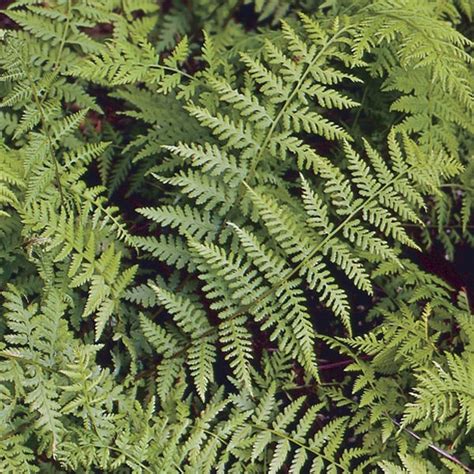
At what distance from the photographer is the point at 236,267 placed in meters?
3.01

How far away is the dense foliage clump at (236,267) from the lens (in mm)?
2906

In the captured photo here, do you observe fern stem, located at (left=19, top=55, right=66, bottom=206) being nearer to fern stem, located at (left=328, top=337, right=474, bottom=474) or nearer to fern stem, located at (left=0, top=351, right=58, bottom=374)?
fern stem, located at (left=0, top=351, right=58, bottom=374)

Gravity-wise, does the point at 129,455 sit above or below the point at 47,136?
below

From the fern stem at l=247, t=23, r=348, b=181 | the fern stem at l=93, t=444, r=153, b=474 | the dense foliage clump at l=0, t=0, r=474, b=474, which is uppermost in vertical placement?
the fern stem at l=247, t=23, r=348, b=181

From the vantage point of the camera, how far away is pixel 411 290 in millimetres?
3533

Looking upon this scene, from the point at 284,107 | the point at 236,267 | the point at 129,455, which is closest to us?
the point at 129,455

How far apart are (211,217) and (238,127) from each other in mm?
495

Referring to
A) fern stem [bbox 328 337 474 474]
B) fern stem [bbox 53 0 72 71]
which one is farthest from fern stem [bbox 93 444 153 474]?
fern stem [bbox 53 0 72 71]

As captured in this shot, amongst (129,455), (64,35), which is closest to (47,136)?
(64,35)

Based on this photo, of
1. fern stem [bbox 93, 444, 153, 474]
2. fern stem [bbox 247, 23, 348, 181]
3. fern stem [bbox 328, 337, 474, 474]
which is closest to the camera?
fern stem [bbox 93, 444, 153, 474]

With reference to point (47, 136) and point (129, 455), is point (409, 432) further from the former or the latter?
point (47, 136)

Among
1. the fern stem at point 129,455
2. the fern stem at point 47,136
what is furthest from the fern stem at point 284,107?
the fern stem at point 129,455

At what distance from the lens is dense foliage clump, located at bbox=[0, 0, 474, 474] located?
2.91 metres

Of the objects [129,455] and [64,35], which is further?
[64,35]
